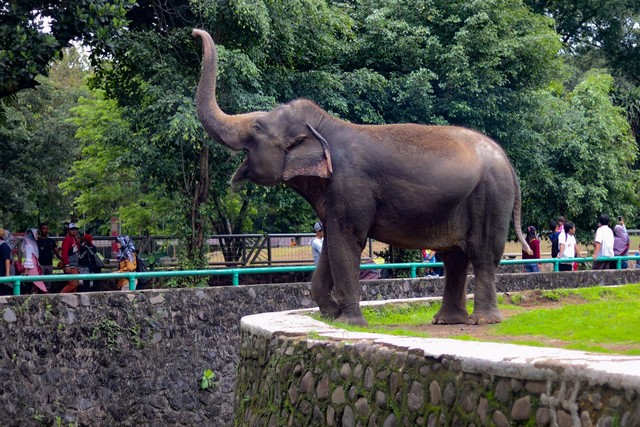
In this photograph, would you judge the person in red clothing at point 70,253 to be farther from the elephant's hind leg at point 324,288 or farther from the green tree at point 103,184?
the green tree at point 103,184

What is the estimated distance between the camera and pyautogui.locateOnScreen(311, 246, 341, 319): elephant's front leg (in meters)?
9.45

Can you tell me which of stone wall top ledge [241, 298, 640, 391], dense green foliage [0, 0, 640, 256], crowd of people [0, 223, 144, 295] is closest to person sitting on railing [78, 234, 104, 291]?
crowd of people [0, 223, 144, 295]

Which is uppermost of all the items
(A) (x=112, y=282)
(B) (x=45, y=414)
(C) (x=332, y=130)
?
(C) (x=332, y=130)

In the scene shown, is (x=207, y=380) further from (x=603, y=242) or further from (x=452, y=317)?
(x=603, y=242)

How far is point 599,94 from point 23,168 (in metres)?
18.1

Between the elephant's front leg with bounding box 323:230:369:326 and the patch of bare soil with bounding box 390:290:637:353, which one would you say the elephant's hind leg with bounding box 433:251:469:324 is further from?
the elephant's front leg with bounding box 323:230:369:326

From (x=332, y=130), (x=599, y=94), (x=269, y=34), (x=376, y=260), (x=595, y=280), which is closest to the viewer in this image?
(x=332, y=130)

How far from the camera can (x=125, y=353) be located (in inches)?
512

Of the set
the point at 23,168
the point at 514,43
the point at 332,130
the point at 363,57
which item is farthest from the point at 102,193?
the point at 332,130

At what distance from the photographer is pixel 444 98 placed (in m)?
22.6

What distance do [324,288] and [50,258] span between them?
8903mm

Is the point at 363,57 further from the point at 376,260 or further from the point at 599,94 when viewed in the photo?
the point at 599,94

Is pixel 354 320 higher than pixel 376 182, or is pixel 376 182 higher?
pixel 376 182

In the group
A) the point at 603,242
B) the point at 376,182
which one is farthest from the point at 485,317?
the point at 603,242
